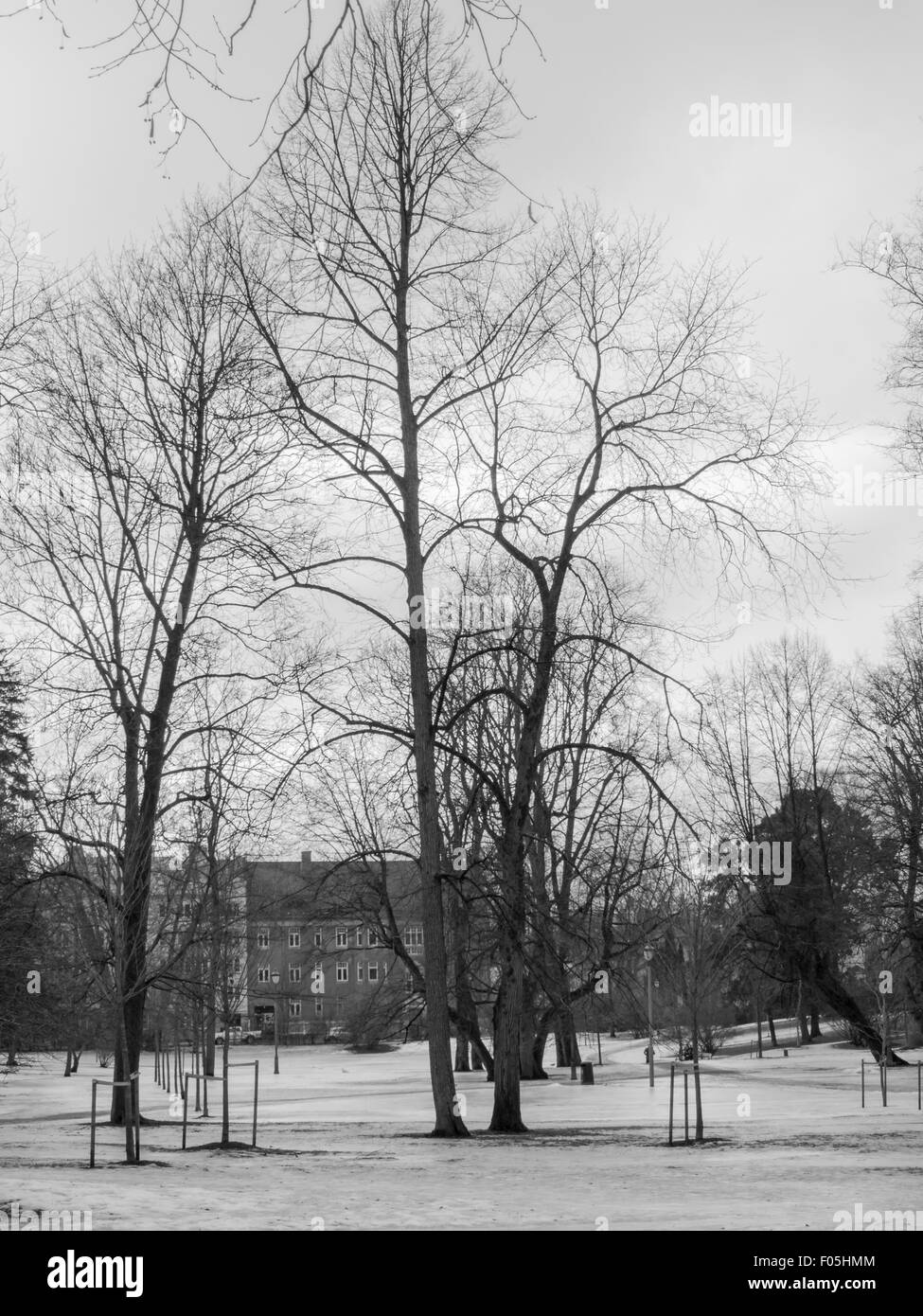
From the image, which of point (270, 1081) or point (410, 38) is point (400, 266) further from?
point (270, 1081)

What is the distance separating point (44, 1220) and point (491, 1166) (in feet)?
22.6

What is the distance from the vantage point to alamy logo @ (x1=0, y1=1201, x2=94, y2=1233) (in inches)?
330

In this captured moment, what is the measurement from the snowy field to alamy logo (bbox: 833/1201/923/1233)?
5.9 inches

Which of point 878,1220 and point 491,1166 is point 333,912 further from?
point 878,1220

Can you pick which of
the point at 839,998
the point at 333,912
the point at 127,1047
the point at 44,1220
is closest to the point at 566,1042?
the point at 839,998

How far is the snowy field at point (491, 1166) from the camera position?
9.93m

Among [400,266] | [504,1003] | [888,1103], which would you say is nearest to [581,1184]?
[504,1003]

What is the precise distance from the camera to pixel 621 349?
70.1ft

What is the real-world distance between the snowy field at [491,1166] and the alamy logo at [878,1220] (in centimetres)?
15

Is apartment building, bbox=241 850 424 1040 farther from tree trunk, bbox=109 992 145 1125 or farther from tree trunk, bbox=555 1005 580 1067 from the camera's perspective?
tree trunk, bbox=555 1005 580 1067

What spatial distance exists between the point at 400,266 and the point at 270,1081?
33946 millimetres

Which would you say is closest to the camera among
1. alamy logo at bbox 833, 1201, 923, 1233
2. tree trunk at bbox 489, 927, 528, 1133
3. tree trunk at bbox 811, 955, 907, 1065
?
alamy logo at bbox 833, 1201, 923, 1233
